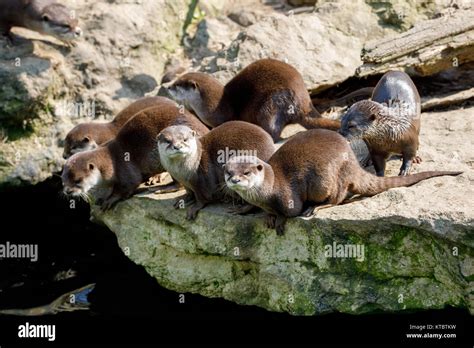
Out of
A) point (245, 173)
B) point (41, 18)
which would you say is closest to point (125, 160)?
point (245, 173)

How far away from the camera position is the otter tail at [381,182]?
15.8 feet

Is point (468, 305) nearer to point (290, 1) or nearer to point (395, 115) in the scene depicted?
point (395, 115)

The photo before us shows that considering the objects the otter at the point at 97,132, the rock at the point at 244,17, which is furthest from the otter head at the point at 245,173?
the rock at the point at 244,17

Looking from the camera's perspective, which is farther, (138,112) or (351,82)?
(351,82)

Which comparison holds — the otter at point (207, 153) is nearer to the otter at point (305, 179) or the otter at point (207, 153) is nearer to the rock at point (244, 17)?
the otter at point (305, 179)

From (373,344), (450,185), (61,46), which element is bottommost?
(373,344)

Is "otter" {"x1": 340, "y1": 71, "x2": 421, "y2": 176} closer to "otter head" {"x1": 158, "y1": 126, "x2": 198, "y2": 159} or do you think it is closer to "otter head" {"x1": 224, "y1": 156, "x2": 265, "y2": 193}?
"otter head" {"x1": 224, "y1": 156, "x2": 265, "y2": 193}

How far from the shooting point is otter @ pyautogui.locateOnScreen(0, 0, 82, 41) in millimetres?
7312

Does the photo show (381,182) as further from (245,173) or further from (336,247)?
(245,173)

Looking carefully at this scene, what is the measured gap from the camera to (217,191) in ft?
17.0

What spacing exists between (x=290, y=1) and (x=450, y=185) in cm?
371

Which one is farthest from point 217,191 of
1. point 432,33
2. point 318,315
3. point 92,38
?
point 92,38

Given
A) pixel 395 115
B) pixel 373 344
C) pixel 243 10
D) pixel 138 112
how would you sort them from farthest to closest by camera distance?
pixel 243 10
pixel 138 112
pixel 395 115
pixel 373 344

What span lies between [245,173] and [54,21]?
3503mm
